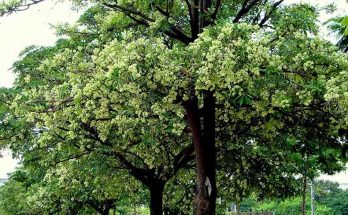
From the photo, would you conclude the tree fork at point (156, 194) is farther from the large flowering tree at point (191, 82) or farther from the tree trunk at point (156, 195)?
the large flowering tree at point (191, 82)

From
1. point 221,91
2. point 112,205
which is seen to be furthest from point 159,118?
point 112,205

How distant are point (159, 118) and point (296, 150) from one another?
4891 millimetres

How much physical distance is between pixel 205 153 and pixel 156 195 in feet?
15.3

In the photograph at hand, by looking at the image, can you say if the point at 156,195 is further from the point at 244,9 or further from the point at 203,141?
Answer: the point at 244,9

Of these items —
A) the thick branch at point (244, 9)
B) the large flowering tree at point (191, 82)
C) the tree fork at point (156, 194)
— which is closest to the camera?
the large flowering tree at point (191, 82)

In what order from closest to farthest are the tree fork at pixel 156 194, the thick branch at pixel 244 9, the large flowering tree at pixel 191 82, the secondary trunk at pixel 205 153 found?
the large flowering tree at pixel 191 82
the secondary trunk at pixel 205 153
the thick branch at pixel 244 9
the tree fork at pixel 156 194

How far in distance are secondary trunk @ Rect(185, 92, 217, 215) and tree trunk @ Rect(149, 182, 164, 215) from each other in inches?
169

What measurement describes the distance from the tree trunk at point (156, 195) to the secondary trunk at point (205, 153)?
429 cm

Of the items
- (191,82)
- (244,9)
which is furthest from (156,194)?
(191,82)

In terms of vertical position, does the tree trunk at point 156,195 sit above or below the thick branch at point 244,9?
below

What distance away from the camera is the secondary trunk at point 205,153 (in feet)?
31.0

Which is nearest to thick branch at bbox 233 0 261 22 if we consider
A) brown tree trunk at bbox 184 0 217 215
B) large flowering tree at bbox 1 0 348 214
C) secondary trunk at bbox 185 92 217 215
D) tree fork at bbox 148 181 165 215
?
large flowering tree at bbox 1 0 348 214

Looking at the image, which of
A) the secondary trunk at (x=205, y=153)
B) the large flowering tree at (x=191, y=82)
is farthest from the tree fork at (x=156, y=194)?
the secondary trunk at (x=205, y=153)

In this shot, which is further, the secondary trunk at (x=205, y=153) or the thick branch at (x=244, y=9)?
the thick branch at (x=244, y=9)
